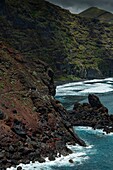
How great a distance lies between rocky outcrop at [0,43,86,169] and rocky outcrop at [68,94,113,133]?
44.7ft

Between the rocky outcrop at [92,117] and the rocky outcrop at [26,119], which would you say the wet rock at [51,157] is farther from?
the rocky outcrop at [92,117]

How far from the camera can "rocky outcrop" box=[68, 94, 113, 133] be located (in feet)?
365

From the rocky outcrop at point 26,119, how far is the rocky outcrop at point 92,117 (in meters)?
Result: 13.6

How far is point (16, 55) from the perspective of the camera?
363 ft

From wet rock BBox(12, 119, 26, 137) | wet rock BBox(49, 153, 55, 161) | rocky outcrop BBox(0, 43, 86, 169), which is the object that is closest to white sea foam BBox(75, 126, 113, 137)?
rocky outcrop BBox(0, 43, 86, 169)

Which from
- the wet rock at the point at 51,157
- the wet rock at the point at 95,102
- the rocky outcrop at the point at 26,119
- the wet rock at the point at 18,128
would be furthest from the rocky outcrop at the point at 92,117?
the wet rock at the point at 51,157

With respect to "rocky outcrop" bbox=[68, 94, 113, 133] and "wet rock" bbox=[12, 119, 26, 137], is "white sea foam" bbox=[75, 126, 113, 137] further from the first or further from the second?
"wet rock" bbox=[12, 119, 26, 137]

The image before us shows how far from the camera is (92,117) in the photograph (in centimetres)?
11975

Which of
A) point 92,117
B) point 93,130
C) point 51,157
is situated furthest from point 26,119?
point 92,117

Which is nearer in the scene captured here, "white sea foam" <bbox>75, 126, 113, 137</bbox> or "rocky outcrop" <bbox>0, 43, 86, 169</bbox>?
"rocky outcrop" <bbox>0, 43, 86, 169</bbox>

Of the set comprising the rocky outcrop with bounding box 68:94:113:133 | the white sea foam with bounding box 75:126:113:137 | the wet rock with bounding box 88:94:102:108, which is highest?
the wet rock with bounding box 88:94:102:108

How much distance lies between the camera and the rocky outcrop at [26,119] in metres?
73.5

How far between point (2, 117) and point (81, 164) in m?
20.0

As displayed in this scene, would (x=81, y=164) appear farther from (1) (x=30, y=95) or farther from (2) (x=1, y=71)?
(2) (x=1, y=71)
